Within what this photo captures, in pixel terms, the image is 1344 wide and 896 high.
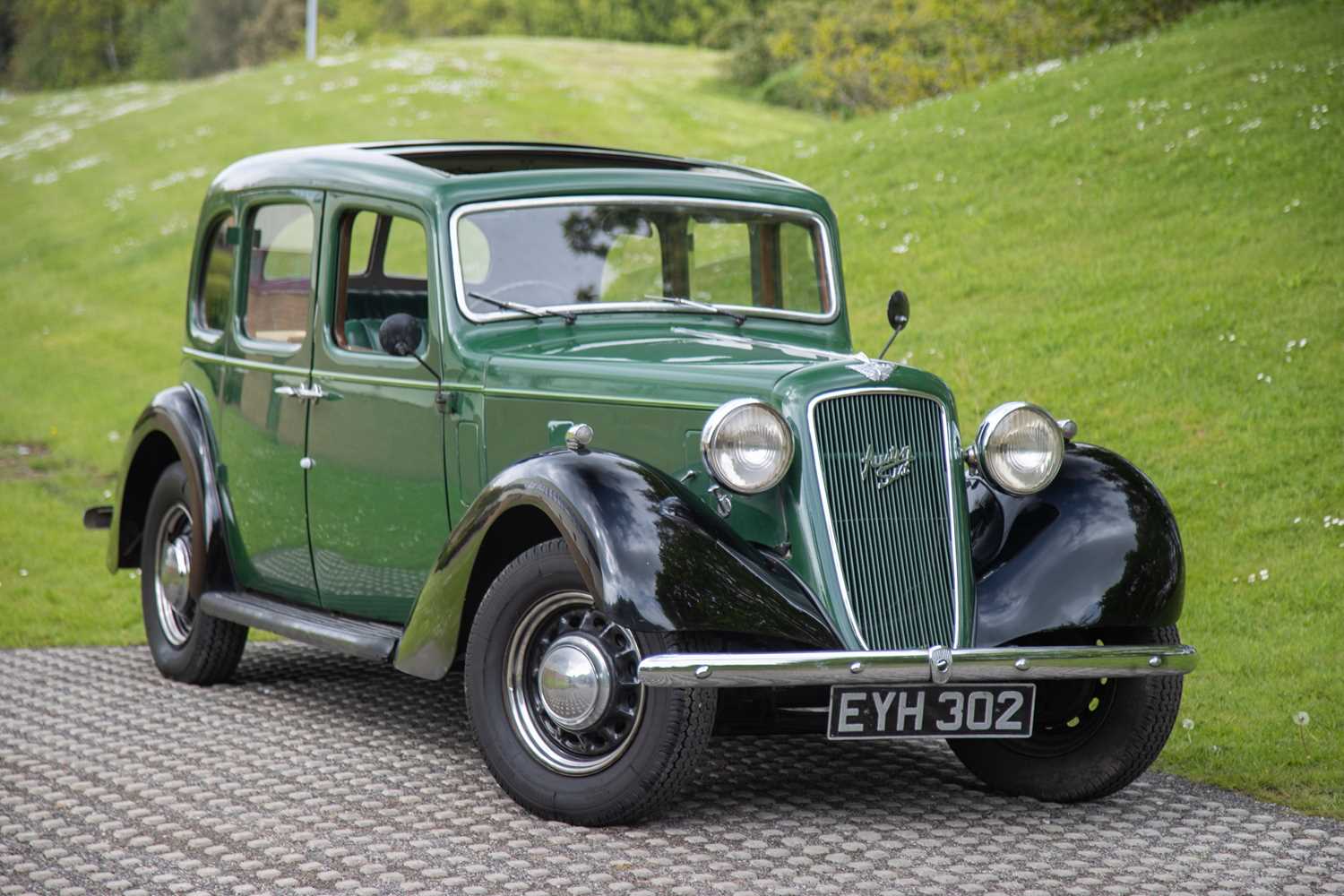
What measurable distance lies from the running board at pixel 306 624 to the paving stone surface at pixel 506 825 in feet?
1.19

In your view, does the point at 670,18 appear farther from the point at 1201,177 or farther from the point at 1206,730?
the point at 1206,730

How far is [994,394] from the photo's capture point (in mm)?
10203

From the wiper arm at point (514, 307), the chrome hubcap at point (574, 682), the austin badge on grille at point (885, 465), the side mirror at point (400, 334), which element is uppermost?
the wiper arm at point (514, 307)

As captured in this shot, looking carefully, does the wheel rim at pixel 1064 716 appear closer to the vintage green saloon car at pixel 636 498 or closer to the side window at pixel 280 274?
the vintage green saloon car at pixel 636 498

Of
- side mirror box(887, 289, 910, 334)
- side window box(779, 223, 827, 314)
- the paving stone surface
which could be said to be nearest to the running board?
the paving stone surface

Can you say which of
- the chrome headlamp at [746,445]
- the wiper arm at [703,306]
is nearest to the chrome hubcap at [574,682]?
the chrome headlamp at [746,445]

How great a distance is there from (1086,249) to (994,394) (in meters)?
2.65

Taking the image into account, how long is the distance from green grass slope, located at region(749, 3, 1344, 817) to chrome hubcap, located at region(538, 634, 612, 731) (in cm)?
216

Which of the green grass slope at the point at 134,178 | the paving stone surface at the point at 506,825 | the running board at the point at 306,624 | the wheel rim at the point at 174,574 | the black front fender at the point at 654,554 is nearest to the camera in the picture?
the paving stone surface at the point at 506,825

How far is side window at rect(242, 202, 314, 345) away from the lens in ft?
20.3

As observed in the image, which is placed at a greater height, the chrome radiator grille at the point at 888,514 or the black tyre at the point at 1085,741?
the chrome radiator grille at the point at 888,514

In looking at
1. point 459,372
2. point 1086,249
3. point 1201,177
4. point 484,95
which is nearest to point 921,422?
point 459,372

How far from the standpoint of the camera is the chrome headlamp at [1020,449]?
4867 millimetres

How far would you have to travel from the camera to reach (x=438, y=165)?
5883mm
